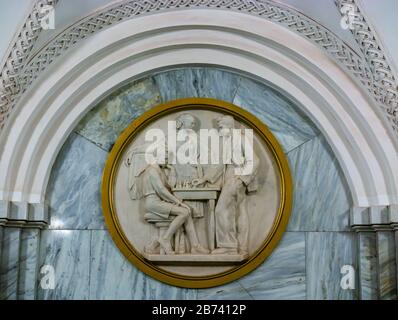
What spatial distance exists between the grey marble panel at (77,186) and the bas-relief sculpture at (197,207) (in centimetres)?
22

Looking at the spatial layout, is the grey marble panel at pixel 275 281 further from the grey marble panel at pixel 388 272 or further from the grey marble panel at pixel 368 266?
the grey marble panel at pixel 388 272

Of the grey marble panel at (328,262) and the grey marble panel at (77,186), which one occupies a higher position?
the grey marble panel at (77,186)

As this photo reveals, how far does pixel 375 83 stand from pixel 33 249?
10.9 ft

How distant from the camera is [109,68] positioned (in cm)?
729

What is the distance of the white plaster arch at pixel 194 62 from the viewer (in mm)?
7027

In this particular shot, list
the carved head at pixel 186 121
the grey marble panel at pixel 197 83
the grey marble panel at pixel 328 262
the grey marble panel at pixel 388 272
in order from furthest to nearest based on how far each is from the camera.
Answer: the grey marble panel at pixel 197 83 < the carved head at pixel 186 121 < the grey marble panel at pixel 328 262 < the grey marble panel at pixel 388 272

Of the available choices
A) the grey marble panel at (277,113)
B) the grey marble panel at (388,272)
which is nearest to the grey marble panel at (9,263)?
the grey marble panel at (277,113)

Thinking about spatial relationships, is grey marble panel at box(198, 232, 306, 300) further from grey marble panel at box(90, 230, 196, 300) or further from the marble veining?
grey marble panel at box(90, 230, 196, 300)

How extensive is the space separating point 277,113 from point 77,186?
194cm

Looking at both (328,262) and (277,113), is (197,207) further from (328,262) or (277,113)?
(328,262)

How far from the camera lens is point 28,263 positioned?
23.1 ft

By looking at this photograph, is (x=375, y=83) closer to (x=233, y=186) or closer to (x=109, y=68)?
(x=233, y=186)

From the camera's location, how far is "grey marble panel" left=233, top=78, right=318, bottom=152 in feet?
23.9

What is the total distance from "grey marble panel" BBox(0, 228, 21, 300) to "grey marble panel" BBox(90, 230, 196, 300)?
0.66m
